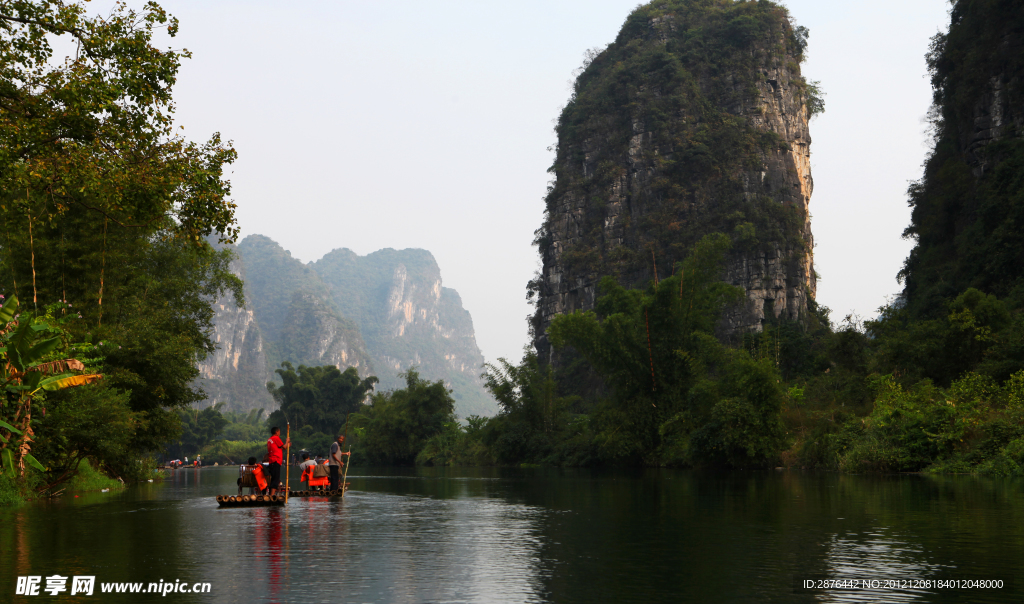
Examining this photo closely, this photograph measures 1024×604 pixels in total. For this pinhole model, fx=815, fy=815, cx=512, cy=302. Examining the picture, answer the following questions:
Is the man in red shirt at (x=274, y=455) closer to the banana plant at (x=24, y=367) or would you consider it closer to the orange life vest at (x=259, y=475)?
the orange life vest at (x=259, y=475)

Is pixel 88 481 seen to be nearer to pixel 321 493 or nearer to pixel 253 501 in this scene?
pixel 321 493

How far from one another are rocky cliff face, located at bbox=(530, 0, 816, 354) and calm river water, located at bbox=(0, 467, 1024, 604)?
55.3m

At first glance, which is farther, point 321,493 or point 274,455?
point 321,493

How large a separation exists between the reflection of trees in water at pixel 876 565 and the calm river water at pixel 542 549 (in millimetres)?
21

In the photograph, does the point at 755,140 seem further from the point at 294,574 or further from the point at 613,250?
the point at 294,574

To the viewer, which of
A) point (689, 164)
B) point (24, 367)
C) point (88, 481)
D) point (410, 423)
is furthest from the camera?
point (689, 164)

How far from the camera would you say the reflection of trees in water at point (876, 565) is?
6.38 metres

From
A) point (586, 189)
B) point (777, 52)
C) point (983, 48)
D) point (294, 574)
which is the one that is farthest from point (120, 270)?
point (777, 52)

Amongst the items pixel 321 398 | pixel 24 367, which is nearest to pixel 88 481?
pixel 24 367

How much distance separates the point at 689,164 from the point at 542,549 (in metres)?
69.1

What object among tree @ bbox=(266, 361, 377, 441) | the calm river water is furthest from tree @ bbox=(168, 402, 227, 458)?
the calm river water

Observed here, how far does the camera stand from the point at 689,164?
74875mm

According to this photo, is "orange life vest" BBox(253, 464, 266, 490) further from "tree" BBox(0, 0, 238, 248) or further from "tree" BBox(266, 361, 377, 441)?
"tree" BBox(266, 361, 377, 441)

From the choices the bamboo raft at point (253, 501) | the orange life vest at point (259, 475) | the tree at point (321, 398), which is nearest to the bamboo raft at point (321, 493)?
the orange life vest at point (259, 475)
